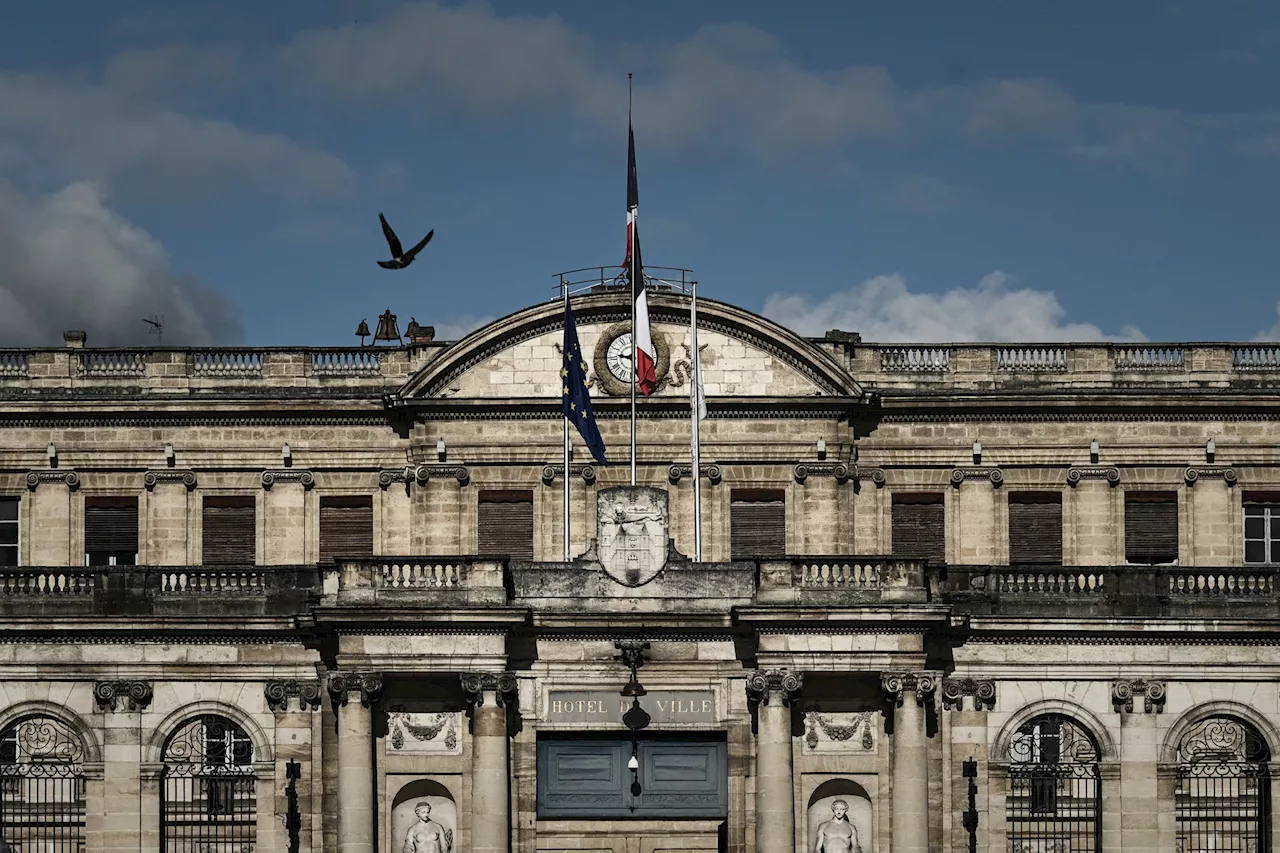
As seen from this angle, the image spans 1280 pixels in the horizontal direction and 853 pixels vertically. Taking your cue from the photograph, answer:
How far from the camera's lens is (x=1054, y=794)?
44.2m

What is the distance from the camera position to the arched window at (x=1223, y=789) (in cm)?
4422

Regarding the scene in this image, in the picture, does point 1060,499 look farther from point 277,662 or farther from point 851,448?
point 277,662

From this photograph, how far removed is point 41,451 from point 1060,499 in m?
22.8

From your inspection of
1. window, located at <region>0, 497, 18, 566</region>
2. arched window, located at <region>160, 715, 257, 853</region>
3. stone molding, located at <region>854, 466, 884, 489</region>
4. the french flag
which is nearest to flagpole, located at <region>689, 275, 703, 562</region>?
the french flag

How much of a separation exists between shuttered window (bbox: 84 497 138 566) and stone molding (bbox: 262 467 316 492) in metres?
2.98

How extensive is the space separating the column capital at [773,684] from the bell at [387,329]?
20.2 metres

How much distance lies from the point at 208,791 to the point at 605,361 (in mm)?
14882

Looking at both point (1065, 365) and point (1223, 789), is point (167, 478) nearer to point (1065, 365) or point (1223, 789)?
point (1065, 365)

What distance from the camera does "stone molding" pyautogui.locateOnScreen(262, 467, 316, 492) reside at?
182 feet

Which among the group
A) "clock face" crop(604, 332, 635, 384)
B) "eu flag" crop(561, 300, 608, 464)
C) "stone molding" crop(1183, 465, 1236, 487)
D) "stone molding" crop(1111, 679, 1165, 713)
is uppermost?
"clock face" crop(604, 332, 635, 384)

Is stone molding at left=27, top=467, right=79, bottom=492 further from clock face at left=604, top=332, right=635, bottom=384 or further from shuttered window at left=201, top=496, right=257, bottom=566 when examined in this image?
clock face at left=604, top=332, right=635, bottom=384

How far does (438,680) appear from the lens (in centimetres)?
4312

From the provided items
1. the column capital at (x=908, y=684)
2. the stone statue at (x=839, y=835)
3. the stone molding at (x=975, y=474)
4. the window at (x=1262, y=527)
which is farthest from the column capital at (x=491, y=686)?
the window at (x=1262, y=527)

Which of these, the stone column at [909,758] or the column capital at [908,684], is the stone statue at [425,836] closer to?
the stone column at [909,758]
